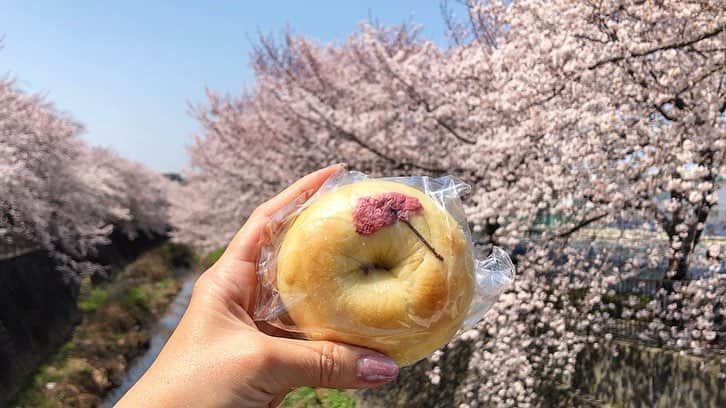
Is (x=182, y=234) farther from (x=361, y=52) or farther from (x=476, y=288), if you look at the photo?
(x=476, y=288)

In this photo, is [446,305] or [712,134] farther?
[712,134]

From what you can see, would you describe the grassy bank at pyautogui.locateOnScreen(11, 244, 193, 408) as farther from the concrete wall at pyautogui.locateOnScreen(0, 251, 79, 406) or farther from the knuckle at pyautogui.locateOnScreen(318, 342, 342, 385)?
the knuckle at pyautogui.locateOnScreen(318, 342, 342, 385)

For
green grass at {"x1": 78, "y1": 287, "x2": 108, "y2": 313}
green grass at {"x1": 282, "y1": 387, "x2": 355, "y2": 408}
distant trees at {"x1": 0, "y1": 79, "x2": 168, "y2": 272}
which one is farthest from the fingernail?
green grass at {"x1": 78, "y1": 287, "x2": 108, "y2": 313}

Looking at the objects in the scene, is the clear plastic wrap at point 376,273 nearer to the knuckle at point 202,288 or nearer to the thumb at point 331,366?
the thumb at point 331,366

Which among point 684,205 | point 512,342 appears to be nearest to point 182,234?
point 512,342

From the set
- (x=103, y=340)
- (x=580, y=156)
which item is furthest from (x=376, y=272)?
(x=103, y=340)

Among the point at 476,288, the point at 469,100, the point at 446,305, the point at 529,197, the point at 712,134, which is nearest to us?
the point at 446,305
